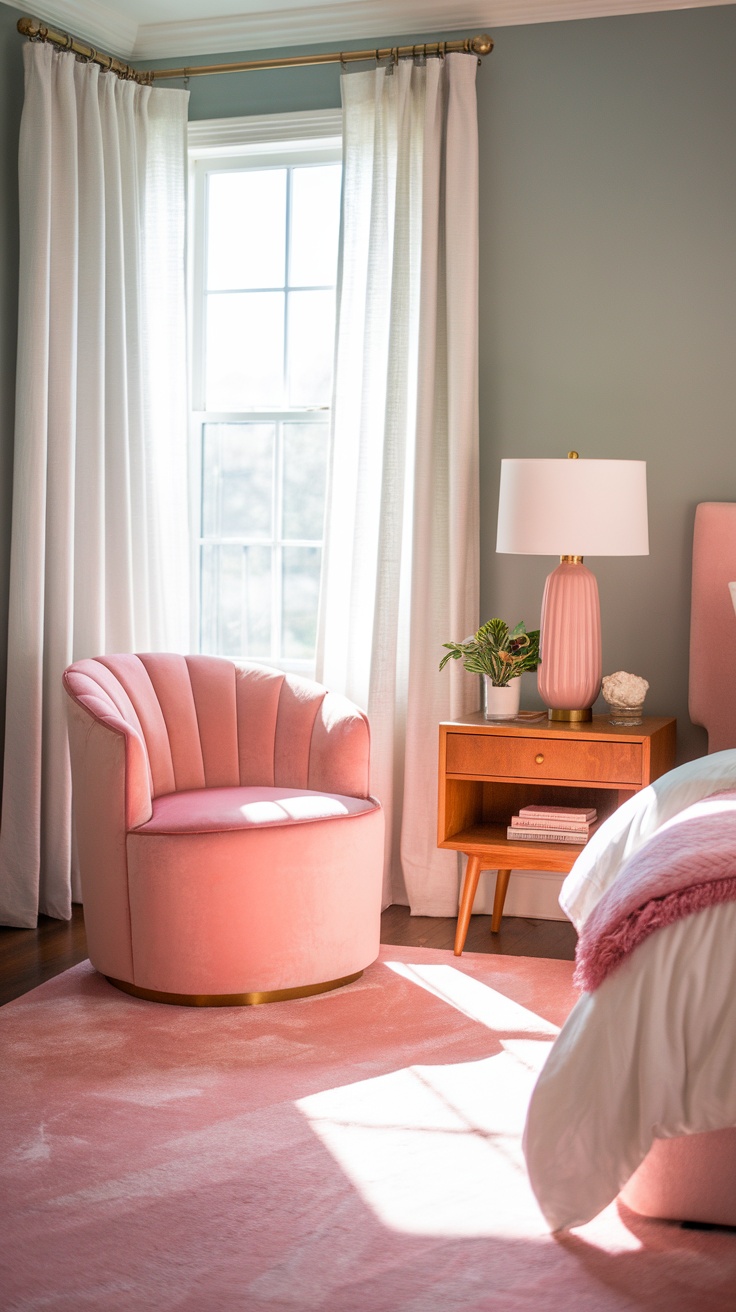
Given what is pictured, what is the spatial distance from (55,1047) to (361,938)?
811 millimetres

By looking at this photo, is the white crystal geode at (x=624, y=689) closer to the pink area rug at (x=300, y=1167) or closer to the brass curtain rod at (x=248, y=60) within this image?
the pink area rug at (x=300, y=1167)

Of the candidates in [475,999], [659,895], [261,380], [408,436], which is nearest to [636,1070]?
[659,895]

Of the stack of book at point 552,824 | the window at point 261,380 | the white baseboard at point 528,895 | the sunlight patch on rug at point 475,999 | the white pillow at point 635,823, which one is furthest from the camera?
the window at point 261,380

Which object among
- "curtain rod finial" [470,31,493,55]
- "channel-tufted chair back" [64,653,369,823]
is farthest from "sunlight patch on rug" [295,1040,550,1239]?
"curtain rod finial" [470,31,493,55]

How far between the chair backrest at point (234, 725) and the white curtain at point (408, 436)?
0.41m

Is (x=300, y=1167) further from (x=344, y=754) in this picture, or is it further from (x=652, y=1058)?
(x=344, y=754)

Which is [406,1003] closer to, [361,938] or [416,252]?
[361,938]

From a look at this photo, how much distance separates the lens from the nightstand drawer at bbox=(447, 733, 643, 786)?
10.9 feet

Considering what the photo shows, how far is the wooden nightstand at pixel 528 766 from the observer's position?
10.9 ft

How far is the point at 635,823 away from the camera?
2783 mm

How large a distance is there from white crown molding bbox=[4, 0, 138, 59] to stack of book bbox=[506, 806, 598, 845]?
2851 mm

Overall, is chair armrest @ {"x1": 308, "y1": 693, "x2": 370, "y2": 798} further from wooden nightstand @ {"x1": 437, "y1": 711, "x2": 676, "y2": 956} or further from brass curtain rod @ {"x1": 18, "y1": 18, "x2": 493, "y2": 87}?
brass curtain rod @ {"x1": 18, "y1": 18, "x2": 493, "y2": 87}

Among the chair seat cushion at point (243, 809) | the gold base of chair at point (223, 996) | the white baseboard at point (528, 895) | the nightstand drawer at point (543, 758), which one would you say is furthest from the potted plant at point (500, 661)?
the gold base of chair at point (223, 996)

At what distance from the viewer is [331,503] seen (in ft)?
13.1
